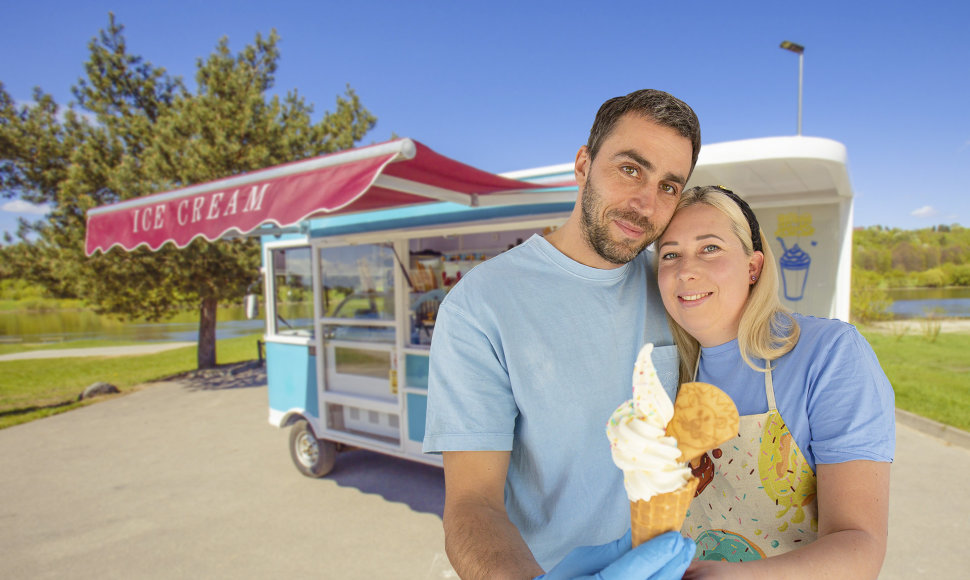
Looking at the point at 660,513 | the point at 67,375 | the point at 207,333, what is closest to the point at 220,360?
the point at 67,375

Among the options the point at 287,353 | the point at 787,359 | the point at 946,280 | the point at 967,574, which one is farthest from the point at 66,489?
the point at 946,280

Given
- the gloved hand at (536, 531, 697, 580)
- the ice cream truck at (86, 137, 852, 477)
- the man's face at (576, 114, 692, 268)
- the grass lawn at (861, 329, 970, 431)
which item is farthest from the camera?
the grass lawn at (861, 329, 970, 431)

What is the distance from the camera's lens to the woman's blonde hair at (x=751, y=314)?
1.26 meters

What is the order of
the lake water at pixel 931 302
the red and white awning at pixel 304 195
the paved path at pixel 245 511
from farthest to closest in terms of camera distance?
the lake water at pixel 931 302, the paved path at pixel 245 511, the red and white awning at pixel 304 195

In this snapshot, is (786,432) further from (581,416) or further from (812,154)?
(812,154)

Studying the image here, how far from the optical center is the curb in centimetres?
602

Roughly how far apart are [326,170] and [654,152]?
7.76 feet

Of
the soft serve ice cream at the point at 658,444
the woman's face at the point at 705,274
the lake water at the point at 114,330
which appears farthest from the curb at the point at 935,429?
the lake water at the point at 114,330

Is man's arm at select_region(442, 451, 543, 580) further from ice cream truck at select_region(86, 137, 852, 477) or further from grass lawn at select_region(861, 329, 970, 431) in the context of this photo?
grass lawn at select_region(861, 329, 970, 431)

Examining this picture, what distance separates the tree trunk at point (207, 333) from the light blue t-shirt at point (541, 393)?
12.4m

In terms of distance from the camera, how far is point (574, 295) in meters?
1.28

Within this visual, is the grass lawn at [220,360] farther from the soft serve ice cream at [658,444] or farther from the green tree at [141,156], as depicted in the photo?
the soft serve ice cream at [658,444]

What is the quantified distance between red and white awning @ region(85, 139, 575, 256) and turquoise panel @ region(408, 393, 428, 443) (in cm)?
179

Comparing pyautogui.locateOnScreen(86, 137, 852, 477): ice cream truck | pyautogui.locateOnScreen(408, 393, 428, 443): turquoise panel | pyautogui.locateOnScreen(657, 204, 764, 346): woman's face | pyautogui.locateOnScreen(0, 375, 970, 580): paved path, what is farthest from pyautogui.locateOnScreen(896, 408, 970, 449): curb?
pyautogui.locateOnScreen(657, 204, 764, 346): woman's face
